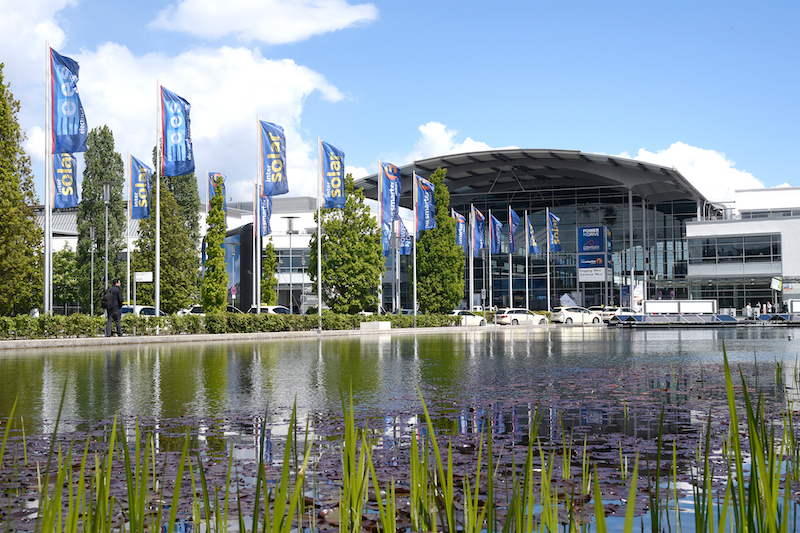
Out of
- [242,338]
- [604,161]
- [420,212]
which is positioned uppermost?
[604,161]

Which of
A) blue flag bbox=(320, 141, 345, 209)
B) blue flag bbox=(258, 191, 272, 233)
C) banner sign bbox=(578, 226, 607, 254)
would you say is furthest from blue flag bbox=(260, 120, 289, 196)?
banner sign bbox=(578, 226, 607, 254)

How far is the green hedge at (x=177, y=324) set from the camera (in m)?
25.9

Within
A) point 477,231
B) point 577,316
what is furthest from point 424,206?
point 577,316

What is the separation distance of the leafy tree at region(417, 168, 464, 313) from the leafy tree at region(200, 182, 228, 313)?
1899 centimetres

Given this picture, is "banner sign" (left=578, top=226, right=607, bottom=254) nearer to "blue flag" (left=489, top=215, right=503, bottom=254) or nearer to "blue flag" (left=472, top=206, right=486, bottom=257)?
"blue flag" (left=472, top=206, right=486, bottom=257)

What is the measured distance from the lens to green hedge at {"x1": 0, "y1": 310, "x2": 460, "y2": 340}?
85.0 feet

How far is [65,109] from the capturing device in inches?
1054

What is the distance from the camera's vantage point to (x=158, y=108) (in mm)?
32469

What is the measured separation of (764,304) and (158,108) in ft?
182

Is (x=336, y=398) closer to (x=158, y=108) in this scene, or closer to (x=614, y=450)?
(x=614, y=450)

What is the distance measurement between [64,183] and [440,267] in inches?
1133

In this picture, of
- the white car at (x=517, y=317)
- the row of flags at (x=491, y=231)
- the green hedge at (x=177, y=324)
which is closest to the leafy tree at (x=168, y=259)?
the green hedge at (x=177, y=324)

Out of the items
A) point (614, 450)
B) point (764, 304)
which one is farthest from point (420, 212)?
point (614, 450)

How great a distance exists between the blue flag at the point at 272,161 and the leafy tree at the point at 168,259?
23.8 meters
